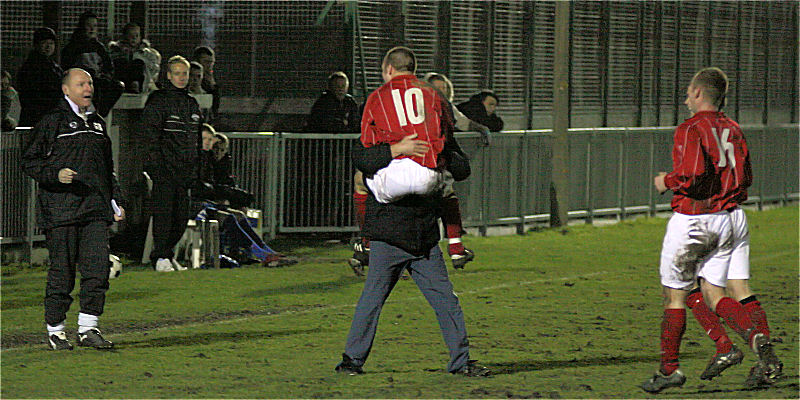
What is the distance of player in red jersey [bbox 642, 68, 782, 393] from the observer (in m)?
7.80

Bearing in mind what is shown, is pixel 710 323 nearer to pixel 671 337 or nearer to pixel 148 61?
pixel 671 337

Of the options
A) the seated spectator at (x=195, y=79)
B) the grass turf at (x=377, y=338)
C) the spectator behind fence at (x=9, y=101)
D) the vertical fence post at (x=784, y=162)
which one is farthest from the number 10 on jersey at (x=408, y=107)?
the vertical fence post at (x=784, y=162)

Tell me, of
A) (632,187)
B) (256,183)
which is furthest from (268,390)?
(632,187)

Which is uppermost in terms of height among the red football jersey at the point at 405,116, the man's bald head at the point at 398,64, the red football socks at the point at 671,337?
the man's bald head at the point at 398,64

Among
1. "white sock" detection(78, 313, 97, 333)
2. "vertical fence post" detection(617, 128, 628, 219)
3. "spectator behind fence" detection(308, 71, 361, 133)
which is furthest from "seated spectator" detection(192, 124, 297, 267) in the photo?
"vertical fence post" detection(617, 128, 628, 219)

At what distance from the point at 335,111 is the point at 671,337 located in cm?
1016

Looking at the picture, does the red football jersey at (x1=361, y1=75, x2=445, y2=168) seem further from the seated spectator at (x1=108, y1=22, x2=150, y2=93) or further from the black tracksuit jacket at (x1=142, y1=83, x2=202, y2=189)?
the seated spectator at (x1=108, y1=22, x2=150, y2=93)

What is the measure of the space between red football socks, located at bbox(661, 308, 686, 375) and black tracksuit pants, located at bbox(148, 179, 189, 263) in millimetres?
7337

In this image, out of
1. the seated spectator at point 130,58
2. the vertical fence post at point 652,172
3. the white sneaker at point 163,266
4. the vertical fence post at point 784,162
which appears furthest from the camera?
the vertical fence post at point 784,162

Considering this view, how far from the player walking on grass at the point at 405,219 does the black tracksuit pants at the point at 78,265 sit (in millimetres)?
2018

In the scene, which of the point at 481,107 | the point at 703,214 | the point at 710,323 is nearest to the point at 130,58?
the point at 481,107

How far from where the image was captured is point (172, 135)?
14.0m

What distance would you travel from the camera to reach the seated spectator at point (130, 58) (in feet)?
54.0

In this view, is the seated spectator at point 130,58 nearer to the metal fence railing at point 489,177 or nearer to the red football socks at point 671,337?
the metal fence railing at point 489,177
